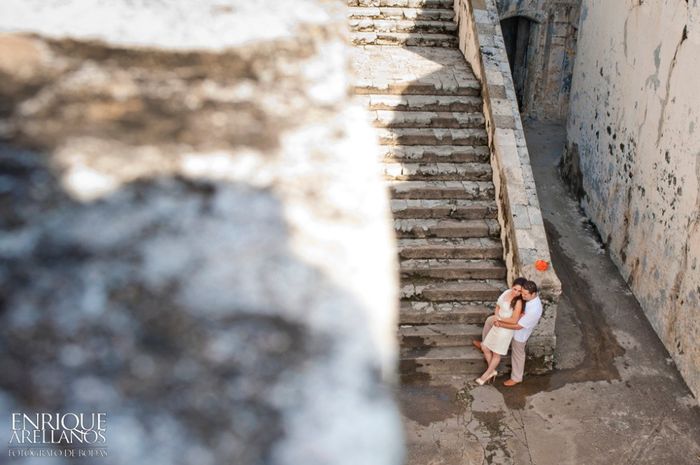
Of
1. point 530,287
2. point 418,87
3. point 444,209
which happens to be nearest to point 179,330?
point 530,287

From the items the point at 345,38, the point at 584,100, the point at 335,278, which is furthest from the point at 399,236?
the point at 335,278

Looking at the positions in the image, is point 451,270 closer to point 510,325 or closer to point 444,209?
point 444,209

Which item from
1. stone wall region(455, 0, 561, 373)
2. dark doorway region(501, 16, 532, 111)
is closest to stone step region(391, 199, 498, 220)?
stone wall region(455, 0, 561, 373)

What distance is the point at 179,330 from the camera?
135 centimetres

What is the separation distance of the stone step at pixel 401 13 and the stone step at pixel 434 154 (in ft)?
6.90

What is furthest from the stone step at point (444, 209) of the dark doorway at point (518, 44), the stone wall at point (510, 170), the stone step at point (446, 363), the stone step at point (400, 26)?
the dark doorway at point (518, 44)

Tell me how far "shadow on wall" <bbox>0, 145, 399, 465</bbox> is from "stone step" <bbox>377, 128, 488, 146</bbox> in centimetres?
634

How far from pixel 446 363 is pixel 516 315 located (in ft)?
3.02

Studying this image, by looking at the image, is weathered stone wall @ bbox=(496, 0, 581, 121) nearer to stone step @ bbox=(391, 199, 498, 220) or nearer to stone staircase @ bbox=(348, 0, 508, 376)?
stone staircase @ bbox=(348, 0, 508, 376)

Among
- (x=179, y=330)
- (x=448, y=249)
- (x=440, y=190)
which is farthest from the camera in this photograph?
(x=440, y=190)

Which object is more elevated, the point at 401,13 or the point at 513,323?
the point at 401,13

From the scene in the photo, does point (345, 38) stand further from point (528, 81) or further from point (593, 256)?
point (528, 81)

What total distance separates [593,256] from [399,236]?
9.42 feet

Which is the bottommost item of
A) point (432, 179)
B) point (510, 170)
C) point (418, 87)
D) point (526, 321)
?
point (526, 321)
